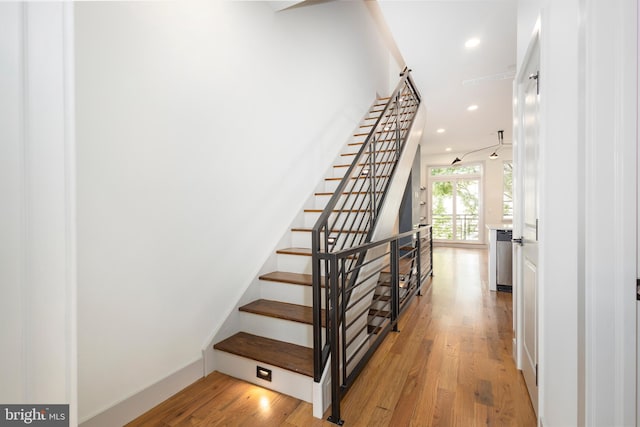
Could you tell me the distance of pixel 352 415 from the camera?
1.54m

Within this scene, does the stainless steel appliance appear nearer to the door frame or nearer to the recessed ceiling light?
the door frame

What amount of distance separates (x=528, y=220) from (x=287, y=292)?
1.77 m

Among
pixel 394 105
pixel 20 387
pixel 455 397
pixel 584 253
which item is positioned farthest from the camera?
pixel 394 105

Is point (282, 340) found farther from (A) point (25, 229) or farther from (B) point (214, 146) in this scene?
(A) point (25, 229)

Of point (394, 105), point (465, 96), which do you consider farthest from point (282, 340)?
point (465, 96)

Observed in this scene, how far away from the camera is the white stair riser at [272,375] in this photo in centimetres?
167

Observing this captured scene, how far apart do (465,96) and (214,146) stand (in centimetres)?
460

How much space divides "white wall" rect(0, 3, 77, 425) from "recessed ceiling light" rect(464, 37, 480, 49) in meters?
3.81

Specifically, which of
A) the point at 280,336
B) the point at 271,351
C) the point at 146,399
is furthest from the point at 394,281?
the point at 146,399

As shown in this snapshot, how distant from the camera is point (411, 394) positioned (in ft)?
5.60

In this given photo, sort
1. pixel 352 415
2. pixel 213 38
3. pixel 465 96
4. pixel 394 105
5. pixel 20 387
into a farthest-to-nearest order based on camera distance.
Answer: pixel 465 96 → pixel 394 105 → pixel 213 38 → pixel 352 415 → pixel 20 387

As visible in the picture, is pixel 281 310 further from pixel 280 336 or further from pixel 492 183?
pixel 492 183

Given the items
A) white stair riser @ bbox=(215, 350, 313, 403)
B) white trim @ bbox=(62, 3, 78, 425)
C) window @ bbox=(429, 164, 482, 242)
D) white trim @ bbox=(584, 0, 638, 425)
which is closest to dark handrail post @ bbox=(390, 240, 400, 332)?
white stair riser @ bbox=(215, 350, 313, 403)

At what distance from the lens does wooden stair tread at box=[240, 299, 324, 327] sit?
1.98 meters
